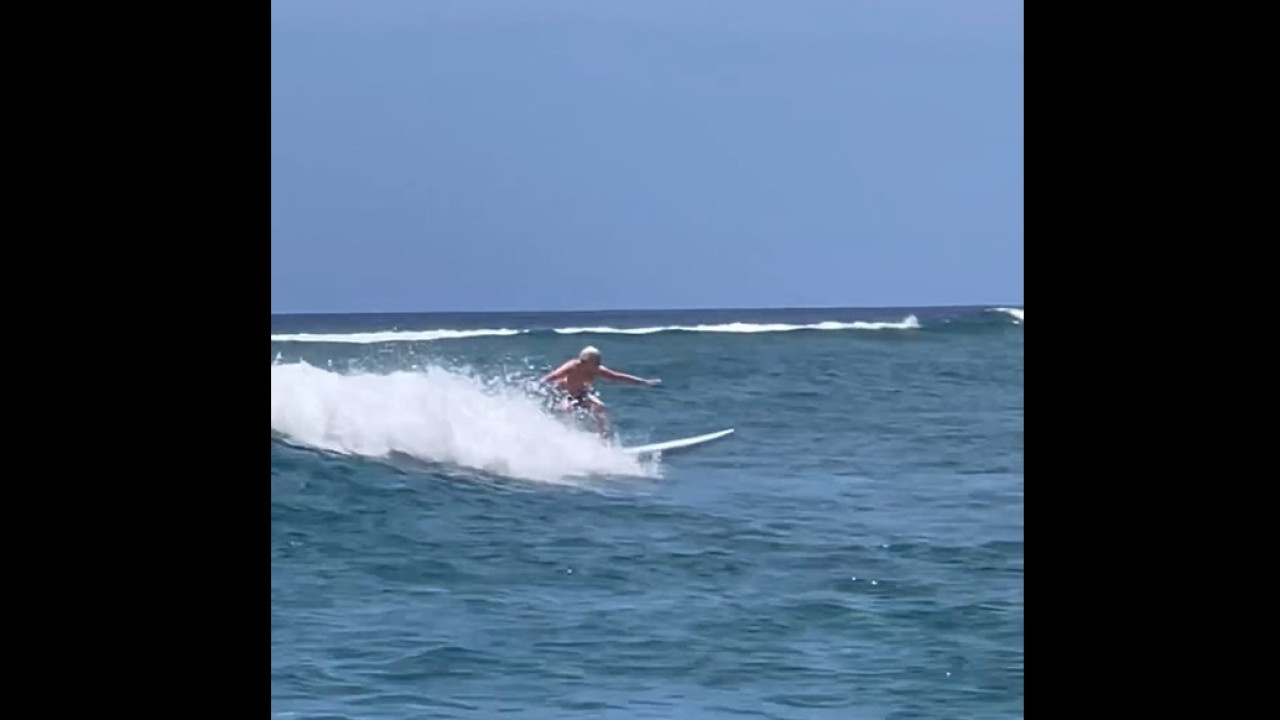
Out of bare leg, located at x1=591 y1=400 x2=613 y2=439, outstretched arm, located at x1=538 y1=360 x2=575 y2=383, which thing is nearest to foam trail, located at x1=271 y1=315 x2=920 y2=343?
outstretched arm, located at x1=538 y1=360 x2=575 y2=383

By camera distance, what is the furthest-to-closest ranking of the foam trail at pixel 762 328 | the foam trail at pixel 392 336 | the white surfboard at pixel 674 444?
the foam trail at pixel 762 328 → the foam trail at pixel 392 336 → the white surfboard at pixel 674 444

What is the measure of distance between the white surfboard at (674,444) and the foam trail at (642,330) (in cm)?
398

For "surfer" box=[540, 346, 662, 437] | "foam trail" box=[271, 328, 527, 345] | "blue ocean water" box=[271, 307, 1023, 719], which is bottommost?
"blue ocean water" box=[271, 307, 1023, 719]

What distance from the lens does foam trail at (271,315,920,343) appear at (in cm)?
1642

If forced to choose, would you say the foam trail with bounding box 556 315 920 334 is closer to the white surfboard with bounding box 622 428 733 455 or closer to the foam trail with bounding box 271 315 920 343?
the foam trail with bounding box 271 315 920 343

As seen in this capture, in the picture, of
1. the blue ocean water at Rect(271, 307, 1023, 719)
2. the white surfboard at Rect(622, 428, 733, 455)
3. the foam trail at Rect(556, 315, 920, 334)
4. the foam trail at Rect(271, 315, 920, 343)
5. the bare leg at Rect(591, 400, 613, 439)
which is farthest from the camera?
the foam trail at Rect(556, 315, 920, 334)

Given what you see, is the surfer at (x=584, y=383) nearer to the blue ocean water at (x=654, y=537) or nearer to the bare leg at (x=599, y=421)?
the bare leg at (x=599, y=421)

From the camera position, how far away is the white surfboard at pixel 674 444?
39.1 feet

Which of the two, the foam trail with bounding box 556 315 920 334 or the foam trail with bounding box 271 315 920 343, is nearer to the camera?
the foam trail with bounding box 271 315 920 343

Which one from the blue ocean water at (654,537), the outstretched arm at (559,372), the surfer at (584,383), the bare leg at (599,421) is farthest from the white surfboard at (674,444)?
the outstretched arm at (559,372)

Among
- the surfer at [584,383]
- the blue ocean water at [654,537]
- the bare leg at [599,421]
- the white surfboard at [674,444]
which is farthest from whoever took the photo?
the white surfboard at [674,444]

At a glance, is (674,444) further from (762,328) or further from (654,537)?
(762,328)

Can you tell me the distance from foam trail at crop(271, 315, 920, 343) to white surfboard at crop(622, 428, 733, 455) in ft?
13.1
